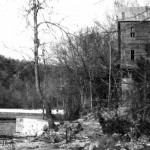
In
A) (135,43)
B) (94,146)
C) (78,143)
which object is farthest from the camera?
(135,43)

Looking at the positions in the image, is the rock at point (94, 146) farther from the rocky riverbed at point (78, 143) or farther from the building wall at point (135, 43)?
the building wall at point (135, 43)

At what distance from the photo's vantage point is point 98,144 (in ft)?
35.3

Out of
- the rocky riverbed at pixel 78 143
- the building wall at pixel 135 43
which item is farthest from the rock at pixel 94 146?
the building wall at pixel 135 43

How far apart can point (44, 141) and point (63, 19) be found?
6.69m

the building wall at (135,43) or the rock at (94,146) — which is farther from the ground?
the building wall at (135,43)

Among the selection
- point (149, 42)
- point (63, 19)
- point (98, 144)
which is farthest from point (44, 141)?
point (149, 42)

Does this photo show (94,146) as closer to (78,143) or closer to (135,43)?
(78,143)

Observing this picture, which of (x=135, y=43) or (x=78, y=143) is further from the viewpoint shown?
(x=135, y=43)

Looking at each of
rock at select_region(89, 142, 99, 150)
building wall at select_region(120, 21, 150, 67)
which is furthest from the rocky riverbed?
building wall at select_region(120, 21, 150, 67)

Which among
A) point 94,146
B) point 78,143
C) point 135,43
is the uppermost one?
point 135,43

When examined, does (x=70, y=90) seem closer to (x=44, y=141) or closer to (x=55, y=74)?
(x=55, y=74)

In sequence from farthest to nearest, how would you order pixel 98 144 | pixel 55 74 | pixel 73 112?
pixel 55 74 < pixel 73 112 < pixel 98 144

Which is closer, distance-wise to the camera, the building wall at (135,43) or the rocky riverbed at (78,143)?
the rocky riverbed at (78,143)

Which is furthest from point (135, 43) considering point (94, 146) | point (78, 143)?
point (94, 146)
